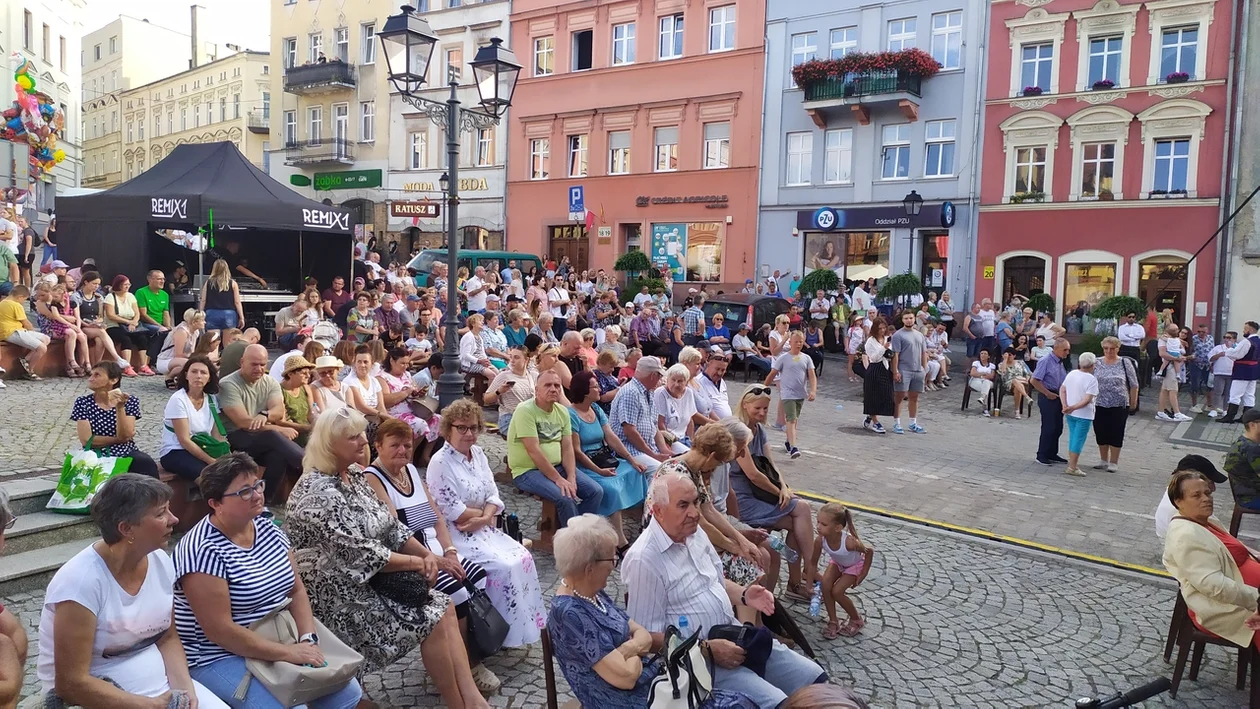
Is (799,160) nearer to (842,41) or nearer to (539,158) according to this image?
(842,41)

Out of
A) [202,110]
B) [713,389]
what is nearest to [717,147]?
[713,389]

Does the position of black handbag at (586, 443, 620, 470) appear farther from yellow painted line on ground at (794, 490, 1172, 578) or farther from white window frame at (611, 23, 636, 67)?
white window frame at (611, 23, 636, 67)

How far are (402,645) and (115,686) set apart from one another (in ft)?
4.29

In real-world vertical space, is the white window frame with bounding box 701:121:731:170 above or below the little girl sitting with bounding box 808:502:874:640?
above

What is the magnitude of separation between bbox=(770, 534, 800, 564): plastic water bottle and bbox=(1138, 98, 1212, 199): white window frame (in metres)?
23.2

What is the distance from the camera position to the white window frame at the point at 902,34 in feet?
91.4

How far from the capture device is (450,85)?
9734 millimetres

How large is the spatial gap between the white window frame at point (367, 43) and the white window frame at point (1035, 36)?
26.4 m

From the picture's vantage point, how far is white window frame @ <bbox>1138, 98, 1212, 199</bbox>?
2411 centimetres

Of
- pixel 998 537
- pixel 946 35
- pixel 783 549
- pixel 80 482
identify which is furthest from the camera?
pixel 946 35

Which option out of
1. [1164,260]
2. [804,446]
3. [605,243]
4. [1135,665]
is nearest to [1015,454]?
[804,446]

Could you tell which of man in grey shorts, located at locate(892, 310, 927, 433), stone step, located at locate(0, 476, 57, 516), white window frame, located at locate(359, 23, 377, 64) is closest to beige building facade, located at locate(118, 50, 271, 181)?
white window frame, located at locate(359, 23, 377, 64)

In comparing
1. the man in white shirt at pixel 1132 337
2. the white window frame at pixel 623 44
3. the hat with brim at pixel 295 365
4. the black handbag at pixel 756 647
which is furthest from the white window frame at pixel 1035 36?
the black handbag at pixel 756 647

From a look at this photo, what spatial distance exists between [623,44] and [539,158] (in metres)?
5.51
